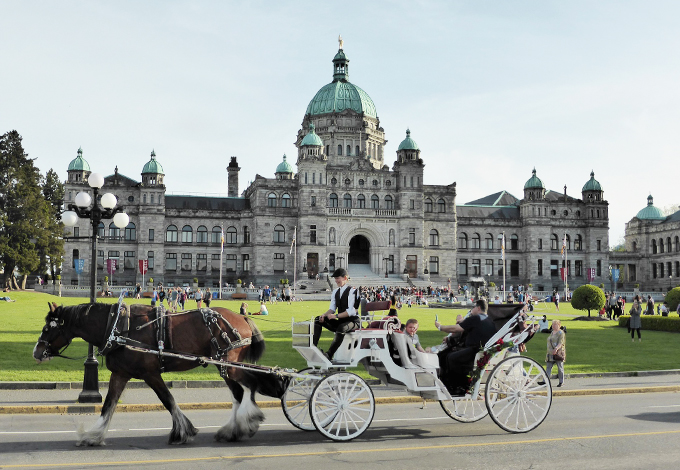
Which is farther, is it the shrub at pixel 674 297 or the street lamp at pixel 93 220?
the shrub at pixel 674 297

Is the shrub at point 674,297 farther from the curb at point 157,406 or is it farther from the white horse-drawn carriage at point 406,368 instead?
the white horse-drawn carriage at point 406,368

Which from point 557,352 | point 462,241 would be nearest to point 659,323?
point 557,352

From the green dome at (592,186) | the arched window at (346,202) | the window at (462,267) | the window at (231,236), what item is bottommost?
the window at (462,267)

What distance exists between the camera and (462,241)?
87.5 metres

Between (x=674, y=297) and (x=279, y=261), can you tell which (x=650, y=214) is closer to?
(x=279, y=261)

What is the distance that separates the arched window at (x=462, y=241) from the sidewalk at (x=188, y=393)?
228 ft

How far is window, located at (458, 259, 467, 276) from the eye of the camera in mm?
87000

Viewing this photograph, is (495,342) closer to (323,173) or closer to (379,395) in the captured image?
(379,395)

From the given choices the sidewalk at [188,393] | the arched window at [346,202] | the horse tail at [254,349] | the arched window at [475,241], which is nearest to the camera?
the horse tail at [254,349]

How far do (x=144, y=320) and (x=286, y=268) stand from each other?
68104 millimetres

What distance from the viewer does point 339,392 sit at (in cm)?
1016

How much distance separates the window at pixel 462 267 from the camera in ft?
285

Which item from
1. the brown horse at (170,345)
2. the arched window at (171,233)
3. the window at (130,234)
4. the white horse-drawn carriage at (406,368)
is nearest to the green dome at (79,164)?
the window at (130,234)

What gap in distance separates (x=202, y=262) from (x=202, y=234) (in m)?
3.38
